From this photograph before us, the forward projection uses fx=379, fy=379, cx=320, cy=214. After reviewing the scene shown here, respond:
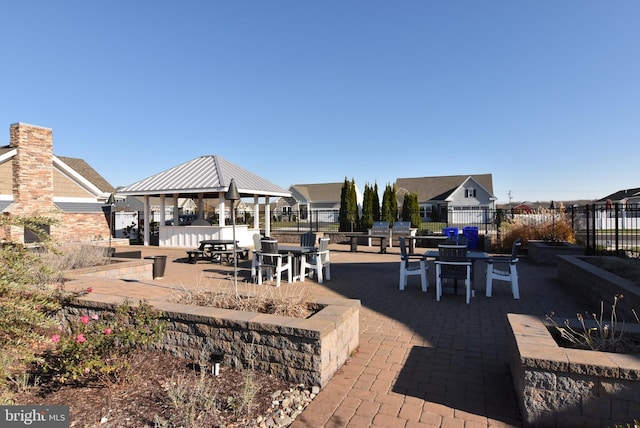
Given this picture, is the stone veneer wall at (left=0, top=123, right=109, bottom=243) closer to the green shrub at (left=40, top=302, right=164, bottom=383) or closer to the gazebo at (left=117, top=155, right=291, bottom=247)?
the gazebo at (left=117, top=155, right=291, bottom=247)

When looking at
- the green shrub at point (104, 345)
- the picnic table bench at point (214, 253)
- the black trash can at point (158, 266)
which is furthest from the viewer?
the picnic table bench at point (214, 253)

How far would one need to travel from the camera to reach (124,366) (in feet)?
11.4

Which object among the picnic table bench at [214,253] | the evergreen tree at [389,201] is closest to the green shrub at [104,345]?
the picnic table bench at [214,253]

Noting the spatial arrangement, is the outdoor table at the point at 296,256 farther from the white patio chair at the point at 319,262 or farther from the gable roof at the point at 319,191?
the gable roof at the point at 319,191

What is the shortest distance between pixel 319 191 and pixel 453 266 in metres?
46.6

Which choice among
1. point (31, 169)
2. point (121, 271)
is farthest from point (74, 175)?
point (121, 271)

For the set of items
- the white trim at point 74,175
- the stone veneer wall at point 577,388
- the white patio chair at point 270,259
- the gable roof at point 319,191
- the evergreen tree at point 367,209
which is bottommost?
the stone veneer wall at point 577,388

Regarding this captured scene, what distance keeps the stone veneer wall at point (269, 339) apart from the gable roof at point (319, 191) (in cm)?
4609

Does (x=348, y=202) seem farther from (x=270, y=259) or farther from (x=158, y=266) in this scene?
(x=158, y=266)

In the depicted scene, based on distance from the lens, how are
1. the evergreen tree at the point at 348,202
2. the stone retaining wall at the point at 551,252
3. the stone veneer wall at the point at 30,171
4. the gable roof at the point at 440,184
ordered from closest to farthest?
the stone retaining wall at the point at 551,252 < the stone veneer wall at the point at 30,171 < the evergreen tree at the point at 348,202 < the gable roof at the point at 440,184

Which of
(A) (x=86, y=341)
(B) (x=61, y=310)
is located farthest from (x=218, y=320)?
(B) (x=61, y=310)

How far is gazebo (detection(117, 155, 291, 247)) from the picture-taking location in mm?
16078

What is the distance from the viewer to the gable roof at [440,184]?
1745 inches

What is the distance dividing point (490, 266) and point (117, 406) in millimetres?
6440
